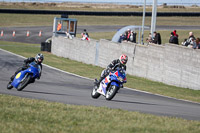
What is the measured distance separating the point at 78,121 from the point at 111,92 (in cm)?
387

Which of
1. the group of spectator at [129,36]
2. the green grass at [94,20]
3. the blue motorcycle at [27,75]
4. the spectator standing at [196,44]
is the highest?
the green grass at [94,20]

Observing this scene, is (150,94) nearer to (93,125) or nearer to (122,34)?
(93,125)

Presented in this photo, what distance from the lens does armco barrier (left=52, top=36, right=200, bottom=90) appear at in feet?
62.6

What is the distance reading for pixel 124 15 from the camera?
6494 cm

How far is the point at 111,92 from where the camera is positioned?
13047 millimetres

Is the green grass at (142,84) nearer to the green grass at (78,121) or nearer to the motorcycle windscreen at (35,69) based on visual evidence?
the motorcycle windscreen at (35,69)

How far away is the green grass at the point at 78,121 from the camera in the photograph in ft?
27.5

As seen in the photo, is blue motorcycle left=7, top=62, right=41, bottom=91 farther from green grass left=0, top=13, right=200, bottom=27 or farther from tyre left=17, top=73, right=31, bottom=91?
green grass left=0, top=13, right=200, bottom=27

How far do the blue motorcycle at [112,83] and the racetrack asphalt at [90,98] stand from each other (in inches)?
12.5

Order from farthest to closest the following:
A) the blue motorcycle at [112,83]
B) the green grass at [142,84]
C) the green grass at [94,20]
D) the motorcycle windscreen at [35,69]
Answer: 1. the green grass at [94,20]
2. the green grass at [142,84]
3. the motorcycle windscreen at [35,69]
4. the blue motorcycle at [112,83]

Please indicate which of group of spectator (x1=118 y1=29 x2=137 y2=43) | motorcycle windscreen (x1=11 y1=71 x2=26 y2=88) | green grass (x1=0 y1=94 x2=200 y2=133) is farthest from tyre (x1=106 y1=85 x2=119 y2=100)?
group of spectator (x1=118 y1=29 x2=137 y2=43)

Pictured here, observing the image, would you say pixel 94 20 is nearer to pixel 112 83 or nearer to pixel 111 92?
pixel 111 92

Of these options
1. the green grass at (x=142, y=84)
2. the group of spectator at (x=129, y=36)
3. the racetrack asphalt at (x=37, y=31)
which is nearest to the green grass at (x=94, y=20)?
the racetrack asphalt at (x=37, y=31)

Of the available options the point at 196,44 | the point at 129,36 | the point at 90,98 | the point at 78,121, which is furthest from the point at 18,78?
the point at 129,36
